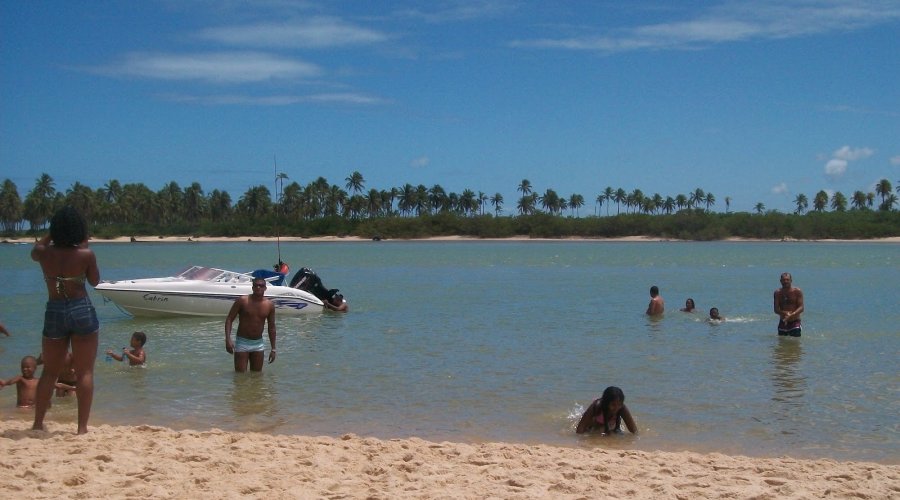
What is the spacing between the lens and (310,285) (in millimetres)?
21531

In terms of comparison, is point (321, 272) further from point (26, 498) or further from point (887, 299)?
point (26, 498)

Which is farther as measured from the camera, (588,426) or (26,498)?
(588,426)

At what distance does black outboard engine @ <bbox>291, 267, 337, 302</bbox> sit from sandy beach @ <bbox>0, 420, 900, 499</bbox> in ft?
44.0

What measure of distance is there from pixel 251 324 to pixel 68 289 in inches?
173

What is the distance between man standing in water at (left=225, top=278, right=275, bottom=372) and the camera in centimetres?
1076

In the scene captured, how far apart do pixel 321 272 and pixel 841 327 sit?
103ft

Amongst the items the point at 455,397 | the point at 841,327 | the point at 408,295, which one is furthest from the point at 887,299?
the point at 455,397

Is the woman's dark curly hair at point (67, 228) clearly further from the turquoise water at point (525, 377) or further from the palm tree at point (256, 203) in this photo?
the palm tree at point (256, 203)

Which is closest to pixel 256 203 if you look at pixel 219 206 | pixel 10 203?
pixel 219 206

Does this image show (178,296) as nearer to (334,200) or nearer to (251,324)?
(251,324)

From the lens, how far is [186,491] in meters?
5.97

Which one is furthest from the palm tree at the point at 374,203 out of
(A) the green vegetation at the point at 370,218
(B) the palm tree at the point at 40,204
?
(B) the palm tree at the point at 40,204

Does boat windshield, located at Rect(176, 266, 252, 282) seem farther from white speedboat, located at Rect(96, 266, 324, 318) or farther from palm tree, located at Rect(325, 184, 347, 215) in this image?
palm tree, located at Rect(325, 184, 347, 215)

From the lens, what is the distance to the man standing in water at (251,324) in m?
10.8
